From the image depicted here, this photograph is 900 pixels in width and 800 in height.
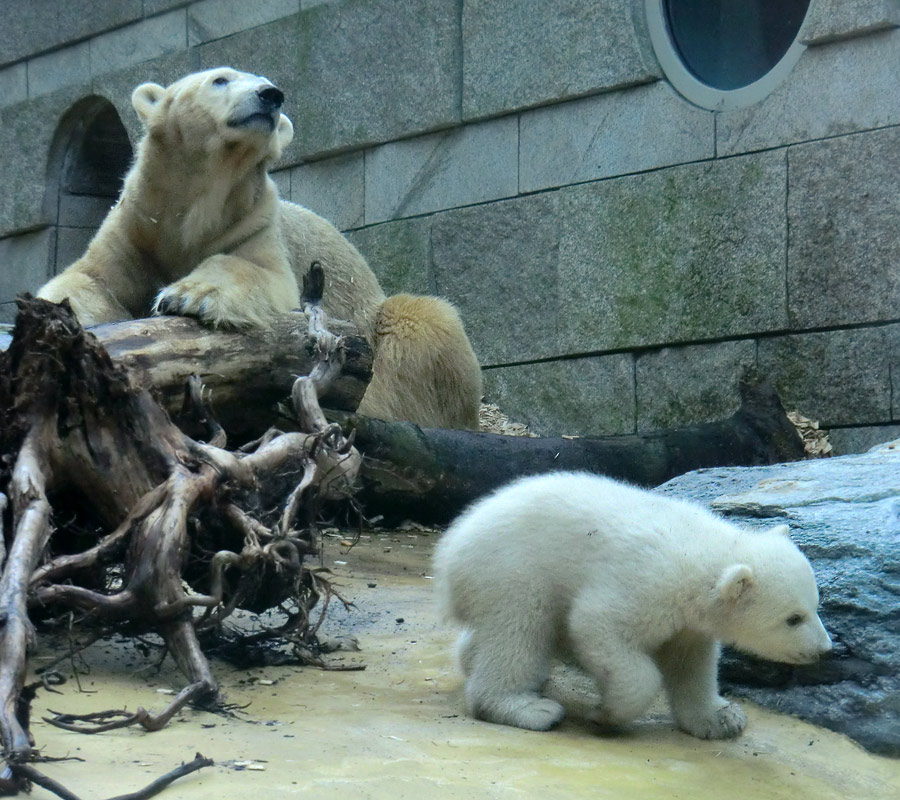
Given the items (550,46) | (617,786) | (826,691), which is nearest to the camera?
(617,786)

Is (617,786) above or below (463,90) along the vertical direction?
below

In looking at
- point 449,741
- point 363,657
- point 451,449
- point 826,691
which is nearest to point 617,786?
point 449,741

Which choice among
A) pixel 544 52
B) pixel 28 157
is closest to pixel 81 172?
pixel 28 157

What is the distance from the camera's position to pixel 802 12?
21.3ft

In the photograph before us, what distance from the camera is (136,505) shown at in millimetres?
3131

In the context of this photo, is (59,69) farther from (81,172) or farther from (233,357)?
(233,357)

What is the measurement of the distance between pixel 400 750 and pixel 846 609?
1.32 m

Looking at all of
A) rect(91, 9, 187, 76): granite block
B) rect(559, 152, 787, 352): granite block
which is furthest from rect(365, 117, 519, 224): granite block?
rect(91, 9, 187, 76): granite block

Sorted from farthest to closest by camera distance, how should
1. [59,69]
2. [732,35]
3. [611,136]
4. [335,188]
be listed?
1. [59,69]
2. [335,188]
3. [611,136]
4. [732,35]

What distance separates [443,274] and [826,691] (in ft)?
16.8

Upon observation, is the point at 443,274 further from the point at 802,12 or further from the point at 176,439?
the point at 176,439

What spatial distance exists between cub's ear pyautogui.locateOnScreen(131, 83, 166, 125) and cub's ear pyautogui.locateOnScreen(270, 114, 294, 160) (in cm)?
52

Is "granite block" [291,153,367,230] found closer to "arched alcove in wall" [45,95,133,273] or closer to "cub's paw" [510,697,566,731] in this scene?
"arched alcove in wall" [45,95,133,273]

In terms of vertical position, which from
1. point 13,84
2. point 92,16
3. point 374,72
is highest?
point 92,16
